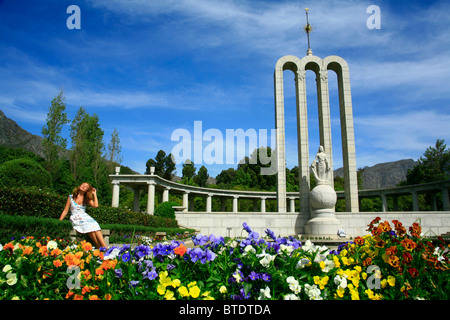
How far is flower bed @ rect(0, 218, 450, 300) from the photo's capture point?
2.71 metres

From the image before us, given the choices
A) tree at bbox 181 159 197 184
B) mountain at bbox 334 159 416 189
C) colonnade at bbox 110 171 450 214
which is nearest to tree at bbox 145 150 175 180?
tree at bbox 181 159 197 184

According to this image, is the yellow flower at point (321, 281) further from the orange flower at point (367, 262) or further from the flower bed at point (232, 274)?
the orange flower at point (367, 262)

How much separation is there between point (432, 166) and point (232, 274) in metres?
59.1

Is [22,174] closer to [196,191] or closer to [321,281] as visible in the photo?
[321,281]

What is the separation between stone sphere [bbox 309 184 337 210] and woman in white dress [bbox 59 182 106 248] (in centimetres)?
1398

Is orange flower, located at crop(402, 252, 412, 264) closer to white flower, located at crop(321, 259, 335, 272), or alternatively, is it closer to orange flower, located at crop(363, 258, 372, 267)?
orange flower, located at crop(363, 258, 372, 267)

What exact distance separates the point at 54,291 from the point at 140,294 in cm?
100

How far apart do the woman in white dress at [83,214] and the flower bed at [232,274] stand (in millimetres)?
2329

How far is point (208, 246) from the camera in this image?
10.6ft

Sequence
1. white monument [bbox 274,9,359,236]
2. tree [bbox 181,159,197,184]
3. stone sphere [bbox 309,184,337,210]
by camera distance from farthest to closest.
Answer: tree [bbox 181,159,197,184] → white monument [bbox 274,9,359,236] → stone sphere [bbox 309,184,337,210]

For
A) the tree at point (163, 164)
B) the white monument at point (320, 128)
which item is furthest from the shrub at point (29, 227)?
the tree at point (163, 164)
